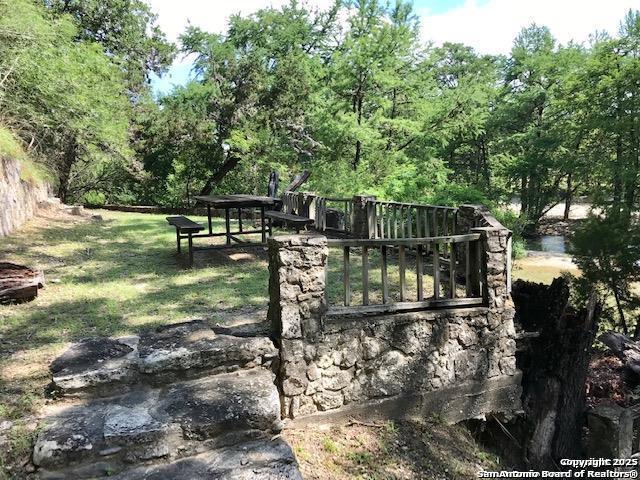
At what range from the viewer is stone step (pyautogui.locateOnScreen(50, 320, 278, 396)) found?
9.93 feet

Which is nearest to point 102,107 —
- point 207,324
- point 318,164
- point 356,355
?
point 318,164

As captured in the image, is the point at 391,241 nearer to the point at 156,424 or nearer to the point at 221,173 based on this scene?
the point at 156,424

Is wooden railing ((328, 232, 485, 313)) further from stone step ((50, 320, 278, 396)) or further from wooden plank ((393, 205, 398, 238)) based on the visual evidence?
wooden plank ((393, 205, 398, 238))

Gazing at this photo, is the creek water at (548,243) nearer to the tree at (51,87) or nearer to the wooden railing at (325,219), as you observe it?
the wooden railing at (325,219)

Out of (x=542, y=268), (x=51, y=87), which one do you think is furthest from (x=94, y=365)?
(x=542, y=268)

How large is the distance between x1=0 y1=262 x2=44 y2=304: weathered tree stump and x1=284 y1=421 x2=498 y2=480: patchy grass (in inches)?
138

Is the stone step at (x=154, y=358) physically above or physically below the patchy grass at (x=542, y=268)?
above

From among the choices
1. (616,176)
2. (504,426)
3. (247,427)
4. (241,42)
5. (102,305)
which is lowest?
(504,426)

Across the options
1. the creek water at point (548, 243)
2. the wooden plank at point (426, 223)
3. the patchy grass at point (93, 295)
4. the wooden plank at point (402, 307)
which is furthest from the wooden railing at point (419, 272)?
the creek water at point (548, 243)

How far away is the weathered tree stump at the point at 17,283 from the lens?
486 cm

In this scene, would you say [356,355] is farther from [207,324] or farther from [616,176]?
[616,176]

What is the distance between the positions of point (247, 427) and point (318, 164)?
13.2 metres

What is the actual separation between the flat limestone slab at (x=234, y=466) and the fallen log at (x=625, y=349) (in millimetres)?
5260

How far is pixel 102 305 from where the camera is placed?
16.5 feet
